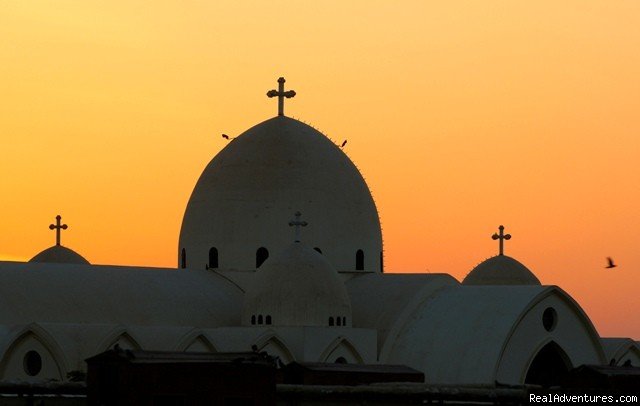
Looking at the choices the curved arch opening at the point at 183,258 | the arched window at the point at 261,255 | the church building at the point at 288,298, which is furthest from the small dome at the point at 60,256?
the arched window at the point at 261,255

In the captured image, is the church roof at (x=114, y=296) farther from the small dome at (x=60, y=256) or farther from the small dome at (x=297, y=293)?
the small dome at (x=60, y=256)

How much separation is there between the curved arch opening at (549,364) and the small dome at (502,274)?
976cm

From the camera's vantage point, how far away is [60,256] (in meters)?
99.3

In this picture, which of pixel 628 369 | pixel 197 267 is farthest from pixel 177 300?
pixel 628 369

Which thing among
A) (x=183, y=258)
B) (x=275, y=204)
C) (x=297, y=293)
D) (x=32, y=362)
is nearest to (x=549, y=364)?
(x=297, y=293)

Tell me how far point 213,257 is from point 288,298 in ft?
28.4

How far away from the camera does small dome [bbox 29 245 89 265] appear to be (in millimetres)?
99062

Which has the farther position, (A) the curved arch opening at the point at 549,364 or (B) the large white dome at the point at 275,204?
(B) the large white dome at the point at 275,204

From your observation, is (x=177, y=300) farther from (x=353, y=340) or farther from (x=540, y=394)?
(x=540, y=394)

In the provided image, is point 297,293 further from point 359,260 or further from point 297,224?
point 359,260

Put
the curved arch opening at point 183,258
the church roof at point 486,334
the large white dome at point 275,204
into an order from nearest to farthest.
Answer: the church roof at point 486,334, the large white dome at point 275,204, the curved arch opening at point 183,258

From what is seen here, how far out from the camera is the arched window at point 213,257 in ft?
314

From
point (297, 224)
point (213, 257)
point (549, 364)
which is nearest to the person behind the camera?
point (297, 224)

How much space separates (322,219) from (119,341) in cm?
1365
